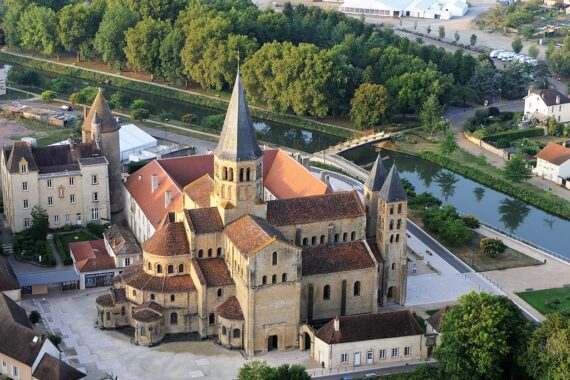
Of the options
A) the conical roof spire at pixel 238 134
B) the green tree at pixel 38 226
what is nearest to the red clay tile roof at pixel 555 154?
the conical roof spire at pixel 238 134

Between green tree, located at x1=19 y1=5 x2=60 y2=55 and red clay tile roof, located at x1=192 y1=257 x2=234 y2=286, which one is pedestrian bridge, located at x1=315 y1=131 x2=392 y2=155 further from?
green tree, located at x1=19 y1=5 x2=60 y2=55

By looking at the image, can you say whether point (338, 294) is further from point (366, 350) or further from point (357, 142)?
point (357, 142)

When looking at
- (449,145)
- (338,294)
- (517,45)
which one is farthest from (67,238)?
(517,45)

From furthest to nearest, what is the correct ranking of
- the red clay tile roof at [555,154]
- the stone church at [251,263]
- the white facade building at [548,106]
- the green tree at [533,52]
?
the green tree at [533,52], the white facade building at [548,106], the red clay tile roof at [555,154], the stone church at [251,263]

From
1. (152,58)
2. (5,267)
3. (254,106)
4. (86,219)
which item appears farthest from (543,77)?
(5,267)

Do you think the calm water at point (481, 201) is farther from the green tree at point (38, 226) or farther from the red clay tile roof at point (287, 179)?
the green tree at point (38, 226)

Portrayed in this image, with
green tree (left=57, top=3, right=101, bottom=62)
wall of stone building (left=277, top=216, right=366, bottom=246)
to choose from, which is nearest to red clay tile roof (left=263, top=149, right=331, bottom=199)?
wall of stone building (left=277, top=216, right=366, bottom=246)
